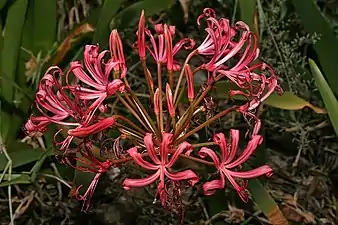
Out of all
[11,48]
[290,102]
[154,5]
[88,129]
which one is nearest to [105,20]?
[154,5]

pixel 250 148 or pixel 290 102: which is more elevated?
pixel 250 148

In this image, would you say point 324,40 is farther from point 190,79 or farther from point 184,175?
point 184,175

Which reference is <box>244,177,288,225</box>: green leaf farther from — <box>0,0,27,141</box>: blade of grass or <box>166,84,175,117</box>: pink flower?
<box>0,0,27,141</box>: blade of grass

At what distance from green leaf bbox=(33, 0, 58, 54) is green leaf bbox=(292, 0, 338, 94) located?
0.51 meters

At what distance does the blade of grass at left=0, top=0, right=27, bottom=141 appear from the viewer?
148cm

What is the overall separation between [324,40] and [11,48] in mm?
635

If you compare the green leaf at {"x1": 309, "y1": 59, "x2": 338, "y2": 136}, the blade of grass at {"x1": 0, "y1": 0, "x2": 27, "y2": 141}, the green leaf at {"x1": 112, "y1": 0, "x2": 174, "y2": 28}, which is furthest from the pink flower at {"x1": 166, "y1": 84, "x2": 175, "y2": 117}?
the blade of grass at {"x1": 0, "y1": 0, "x2": 27, "y2": 141}

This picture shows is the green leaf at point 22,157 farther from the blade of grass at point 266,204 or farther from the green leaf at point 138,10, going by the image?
the blade of grass at point 266,204

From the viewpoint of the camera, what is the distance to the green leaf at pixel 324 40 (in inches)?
59.8

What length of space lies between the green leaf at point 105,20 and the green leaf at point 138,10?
0.20 feet

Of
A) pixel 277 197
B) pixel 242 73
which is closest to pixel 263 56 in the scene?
pixel 277 197

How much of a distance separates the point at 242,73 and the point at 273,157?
0.70m

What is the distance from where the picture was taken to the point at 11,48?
1.52 metres

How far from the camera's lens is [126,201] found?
1.58 m
